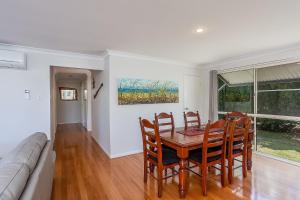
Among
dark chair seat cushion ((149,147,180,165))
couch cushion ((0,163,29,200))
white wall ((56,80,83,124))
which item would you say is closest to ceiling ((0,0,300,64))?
couch cushion ((0,163,29,200))

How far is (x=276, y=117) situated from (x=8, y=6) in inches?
186

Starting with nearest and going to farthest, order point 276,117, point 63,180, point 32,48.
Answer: point 63,180 → point 32,48 → point 276,117

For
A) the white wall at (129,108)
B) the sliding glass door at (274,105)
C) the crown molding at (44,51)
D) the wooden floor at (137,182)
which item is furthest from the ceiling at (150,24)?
the wooden floor at (137,182)

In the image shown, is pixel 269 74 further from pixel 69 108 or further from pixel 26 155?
pixel 69 108

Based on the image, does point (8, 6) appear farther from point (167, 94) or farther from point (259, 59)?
point (259, 59)

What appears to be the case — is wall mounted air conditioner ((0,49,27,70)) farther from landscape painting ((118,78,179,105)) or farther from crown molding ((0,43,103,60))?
landscape painting ((118,78,179,105))

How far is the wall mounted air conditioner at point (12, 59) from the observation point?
Answer: 290cm

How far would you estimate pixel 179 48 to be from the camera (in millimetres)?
3385

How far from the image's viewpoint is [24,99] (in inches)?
128

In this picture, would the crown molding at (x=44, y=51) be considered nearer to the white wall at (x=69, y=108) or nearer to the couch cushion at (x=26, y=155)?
the couch cushion at (x=26, y=155)

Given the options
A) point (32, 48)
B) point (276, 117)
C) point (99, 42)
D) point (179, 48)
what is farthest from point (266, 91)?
point (32, 48)

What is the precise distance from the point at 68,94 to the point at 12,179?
792 cm

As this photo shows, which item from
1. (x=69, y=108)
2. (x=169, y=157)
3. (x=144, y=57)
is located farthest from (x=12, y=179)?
(x=69, y=108)

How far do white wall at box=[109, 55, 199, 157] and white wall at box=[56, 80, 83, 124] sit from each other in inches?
200
